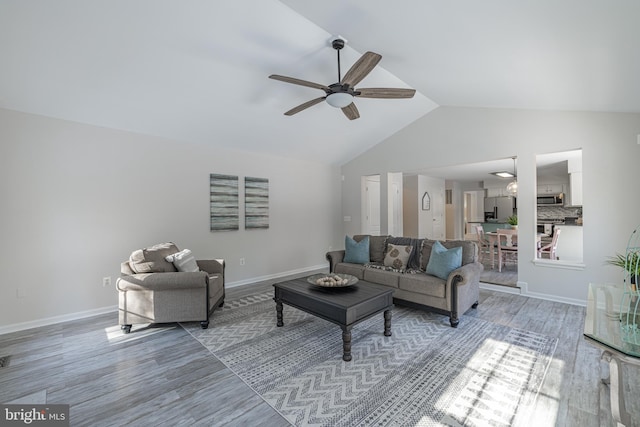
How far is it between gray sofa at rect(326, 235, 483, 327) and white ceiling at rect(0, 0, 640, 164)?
2170 millimetres

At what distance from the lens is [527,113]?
14.0 feet

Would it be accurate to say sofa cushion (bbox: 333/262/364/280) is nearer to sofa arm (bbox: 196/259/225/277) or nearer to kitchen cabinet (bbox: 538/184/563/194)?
sofa arm (bbox: 196/259/225/277)

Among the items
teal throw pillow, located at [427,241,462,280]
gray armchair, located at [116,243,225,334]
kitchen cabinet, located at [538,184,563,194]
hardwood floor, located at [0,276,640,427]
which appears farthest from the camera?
kitchen cabinet, located at [538,184,563,194]

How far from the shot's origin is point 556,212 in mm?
8453

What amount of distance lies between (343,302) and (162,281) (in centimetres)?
197

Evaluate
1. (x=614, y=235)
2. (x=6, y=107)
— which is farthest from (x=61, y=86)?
(x=614, y=235)

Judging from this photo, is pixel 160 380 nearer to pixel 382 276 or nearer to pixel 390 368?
pixel 390 368

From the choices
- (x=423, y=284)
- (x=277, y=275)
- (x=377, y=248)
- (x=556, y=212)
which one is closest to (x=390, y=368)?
(x=423, y=284)

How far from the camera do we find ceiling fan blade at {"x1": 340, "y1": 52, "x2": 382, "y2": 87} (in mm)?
2431

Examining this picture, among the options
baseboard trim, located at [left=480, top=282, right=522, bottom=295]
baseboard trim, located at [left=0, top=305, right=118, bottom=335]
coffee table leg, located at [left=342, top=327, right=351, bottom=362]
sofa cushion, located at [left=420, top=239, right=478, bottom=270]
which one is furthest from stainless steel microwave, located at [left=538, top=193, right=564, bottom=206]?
baseboard trim, located at [left=0, top=305, right=118, bottom=335]

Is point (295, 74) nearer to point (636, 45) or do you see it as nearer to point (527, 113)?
point (636, 45)

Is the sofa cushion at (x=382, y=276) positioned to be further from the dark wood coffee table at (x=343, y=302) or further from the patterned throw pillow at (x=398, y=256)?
the dark wood coffee table at (x=343, y=302)

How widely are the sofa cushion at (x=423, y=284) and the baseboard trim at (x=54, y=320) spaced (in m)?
3.85

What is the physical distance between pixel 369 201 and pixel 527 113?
3.51 metres
